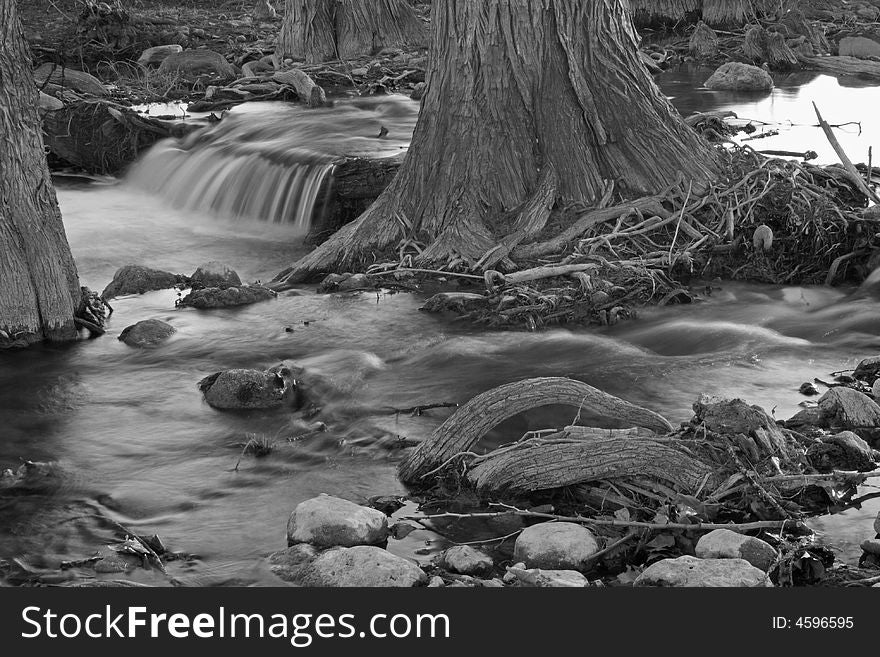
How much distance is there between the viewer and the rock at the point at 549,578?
4281 millimetres

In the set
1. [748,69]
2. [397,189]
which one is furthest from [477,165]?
[748,69]

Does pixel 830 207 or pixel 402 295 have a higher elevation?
pixel 830 207

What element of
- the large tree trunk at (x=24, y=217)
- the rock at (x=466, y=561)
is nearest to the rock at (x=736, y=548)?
the rock at (x=466, y=561)

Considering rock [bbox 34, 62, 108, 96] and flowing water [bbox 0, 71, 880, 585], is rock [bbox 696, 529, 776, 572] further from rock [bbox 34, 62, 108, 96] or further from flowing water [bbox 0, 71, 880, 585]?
rock [bbox 34, 62, 108, 96]

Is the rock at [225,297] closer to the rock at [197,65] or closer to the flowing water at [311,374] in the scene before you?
the flowing water at [311,374]

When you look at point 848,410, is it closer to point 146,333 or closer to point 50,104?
point 146,333

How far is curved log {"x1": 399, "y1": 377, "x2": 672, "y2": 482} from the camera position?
549 cm

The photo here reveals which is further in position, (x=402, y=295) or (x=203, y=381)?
(x=402, y=295)

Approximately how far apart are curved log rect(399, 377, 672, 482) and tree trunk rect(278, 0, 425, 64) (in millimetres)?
12981

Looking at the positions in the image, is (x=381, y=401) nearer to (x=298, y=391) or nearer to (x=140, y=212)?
(x=298, y=391)

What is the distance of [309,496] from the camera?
546 cm

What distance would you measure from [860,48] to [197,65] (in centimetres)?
991

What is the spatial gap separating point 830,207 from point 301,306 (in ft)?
13.2

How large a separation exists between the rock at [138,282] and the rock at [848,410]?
537 centimetres
